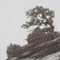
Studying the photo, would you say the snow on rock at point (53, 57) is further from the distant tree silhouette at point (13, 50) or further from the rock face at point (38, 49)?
the distant tree silhouette at point (13, 50)

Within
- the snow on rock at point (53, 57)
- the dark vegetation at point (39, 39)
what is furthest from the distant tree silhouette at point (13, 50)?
the snow on rock at point (53, 57)

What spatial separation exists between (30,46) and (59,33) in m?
9.16

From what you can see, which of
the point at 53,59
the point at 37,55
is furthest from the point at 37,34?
the point at 53,59

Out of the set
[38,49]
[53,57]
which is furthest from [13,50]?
[53,57]

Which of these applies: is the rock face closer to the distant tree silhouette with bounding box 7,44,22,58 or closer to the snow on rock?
the distant tree silhouette with bounding box 7,44,22,58

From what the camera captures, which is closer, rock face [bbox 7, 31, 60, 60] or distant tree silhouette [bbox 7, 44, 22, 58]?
rock face [bbox 7, 31, 60, 60]

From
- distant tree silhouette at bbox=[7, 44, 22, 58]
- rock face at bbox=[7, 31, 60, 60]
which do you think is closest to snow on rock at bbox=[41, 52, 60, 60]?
rock face at bbox=[7, 31, 60, 60]

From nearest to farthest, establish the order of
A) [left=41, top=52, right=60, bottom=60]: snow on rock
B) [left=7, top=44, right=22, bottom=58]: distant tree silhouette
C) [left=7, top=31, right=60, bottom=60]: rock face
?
[left=41, top=52, right=60, bottom=60]: snow on rock, [left=7, top=31, right=60, bottom=60]: rock face, [left=7, top=44, right=22, bottom=58]: distant tree silhouette

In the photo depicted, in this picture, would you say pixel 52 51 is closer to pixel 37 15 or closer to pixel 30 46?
pixel 30 46

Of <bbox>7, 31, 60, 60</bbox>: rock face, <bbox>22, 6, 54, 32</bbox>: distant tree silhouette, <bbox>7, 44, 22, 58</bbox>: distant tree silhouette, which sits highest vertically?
<bbox>22, 6, 54, 32</bbox>: distant tree silhouette

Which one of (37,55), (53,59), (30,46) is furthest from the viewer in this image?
(30,46)

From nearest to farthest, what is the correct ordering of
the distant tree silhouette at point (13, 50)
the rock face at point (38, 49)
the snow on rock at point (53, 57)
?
the snow on rock at point (53, 57) < the rock face at point (38, 49) < the distant tree silhouette at point (13, 50)

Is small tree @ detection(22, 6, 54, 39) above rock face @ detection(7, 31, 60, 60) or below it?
above

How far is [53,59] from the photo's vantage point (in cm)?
6431
